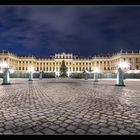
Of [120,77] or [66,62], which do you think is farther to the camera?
[66,62]

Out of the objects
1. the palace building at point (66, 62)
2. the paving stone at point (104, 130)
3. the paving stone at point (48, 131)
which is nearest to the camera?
→ the paving stone at point (48, 131)

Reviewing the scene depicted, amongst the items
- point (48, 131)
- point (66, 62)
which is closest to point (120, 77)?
point (48, 131)

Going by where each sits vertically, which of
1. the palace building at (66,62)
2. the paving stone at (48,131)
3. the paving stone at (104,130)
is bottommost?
the paving stone at (104,130)

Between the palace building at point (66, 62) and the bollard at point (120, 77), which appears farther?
the palace building at point (66, 62)

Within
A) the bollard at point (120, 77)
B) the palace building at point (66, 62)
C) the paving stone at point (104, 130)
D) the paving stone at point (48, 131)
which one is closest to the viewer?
the paving stone at point (48, 131)

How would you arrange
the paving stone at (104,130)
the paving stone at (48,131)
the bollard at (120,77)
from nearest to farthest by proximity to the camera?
the paving stone at (48,131) → the paving stone at (104,130) → the bollard at (120,77)

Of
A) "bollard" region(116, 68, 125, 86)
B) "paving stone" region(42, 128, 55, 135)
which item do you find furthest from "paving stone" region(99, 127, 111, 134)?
"bollard" region(116, 68, 125, 86)

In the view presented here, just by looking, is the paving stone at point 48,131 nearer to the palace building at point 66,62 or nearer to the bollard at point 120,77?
the bollard at point 120,77

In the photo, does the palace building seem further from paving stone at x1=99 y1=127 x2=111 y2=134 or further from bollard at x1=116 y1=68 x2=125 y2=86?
paving stone at x1=99 y1=127 x2=111 y2=134

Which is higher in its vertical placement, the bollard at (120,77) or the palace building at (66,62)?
the palace building at (66,62)

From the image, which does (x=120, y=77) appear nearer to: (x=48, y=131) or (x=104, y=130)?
(x=104, y=130)

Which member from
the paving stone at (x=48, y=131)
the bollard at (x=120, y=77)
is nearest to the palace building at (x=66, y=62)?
the bollard at (x=120, y=77)

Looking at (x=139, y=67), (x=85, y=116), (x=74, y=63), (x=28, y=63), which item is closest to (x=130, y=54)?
(x=139, y=67)
